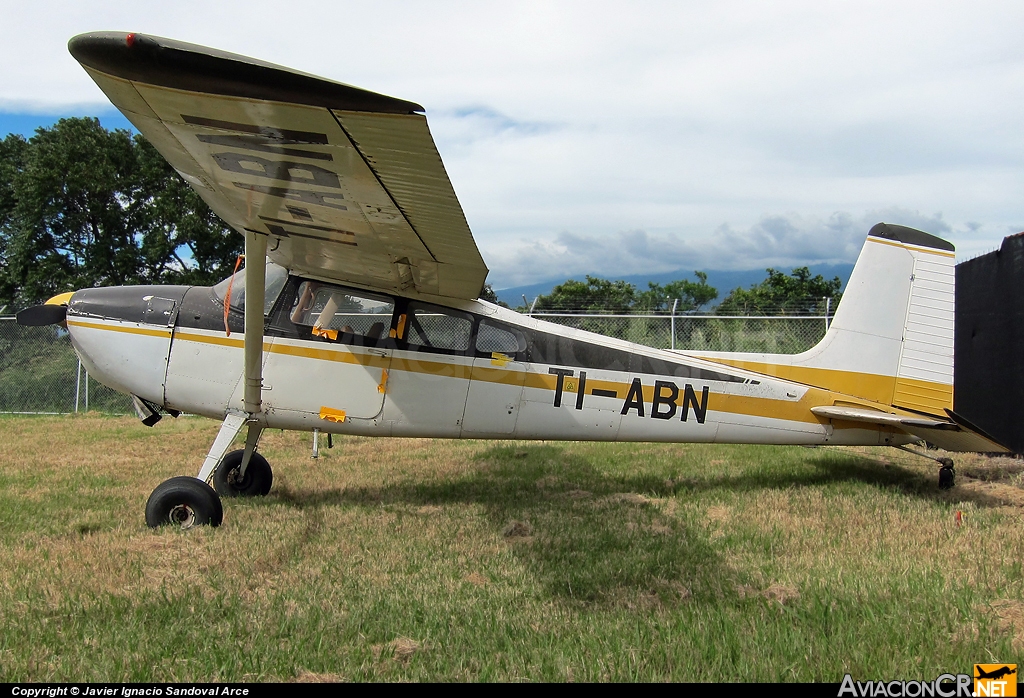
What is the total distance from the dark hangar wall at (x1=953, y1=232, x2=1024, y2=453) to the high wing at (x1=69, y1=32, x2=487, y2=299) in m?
6.64

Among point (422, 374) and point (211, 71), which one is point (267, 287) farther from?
point (211, 71)

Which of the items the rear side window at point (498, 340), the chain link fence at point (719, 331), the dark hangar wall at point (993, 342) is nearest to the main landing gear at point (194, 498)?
the rear side window at point (498, 340)

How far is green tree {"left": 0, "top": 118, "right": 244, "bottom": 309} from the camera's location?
23.5 meters

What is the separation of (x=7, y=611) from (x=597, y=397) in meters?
4.52

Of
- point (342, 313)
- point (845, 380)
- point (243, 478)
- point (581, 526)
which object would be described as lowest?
point (243, 478)

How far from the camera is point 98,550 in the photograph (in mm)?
4480

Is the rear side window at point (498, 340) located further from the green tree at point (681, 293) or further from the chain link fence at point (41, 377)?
the chain link fence at point (41, 377)

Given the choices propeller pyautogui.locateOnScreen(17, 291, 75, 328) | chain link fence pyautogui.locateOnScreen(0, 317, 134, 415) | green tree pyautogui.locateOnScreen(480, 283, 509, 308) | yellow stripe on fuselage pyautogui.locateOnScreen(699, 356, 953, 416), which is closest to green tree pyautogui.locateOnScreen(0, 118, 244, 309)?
chain link fence pyautogui.locateOnScreen(0, 317, 134, 415)

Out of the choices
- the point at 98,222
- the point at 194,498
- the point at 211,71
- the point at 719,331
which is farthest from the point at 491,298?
the point at 98,222

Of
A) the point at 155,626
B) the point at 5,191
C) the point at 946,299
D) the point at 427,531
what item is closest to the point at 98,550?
the point at 155,626

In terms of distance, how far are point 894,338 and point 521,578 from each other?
477cm

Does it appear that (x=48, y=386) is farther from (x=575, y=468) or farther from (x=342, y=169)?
(x=342, y=169)

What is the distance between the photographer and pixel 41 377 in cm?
1387

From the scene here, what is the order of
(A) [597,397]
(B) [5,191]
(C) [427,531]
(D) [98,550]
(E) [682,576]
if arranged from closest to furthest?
(E) [682,576] < (D) [98,550] < (C) [427,531] < (A) [597,397] < (B) [5,191]
